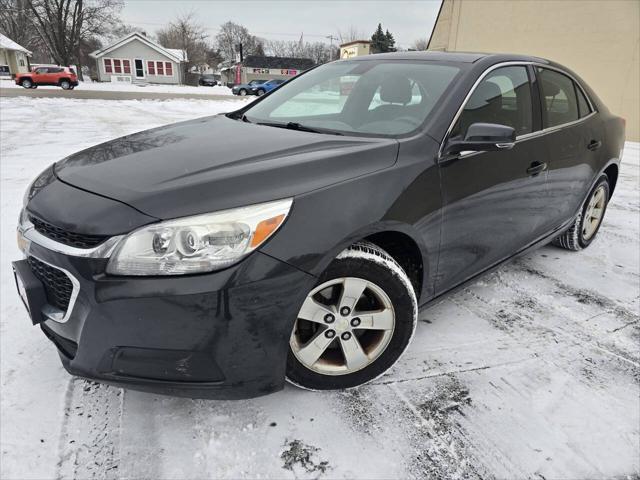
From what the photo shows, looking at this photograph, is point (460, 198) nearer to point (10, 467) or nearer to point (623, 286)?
point (623, 286)

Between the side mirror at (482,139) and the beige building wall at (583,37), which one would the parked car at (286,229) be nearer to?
the side mirror at (482,139)

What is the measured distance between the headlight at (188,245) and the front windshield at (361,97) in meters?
1.07

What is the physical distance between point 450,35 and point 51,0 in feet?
147

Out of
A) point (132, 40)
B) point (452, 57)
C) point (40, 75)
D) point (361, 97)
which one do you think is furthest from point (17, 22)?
point (452, 57)

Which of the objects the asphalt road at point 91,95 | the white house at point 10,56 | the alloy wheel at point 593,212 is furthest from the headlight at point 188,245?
the white house at point 10,56

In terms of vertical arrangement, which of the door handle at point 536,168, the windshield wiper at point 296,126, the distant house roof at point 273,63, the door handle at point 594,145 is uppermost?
the distant house roof at point 273,63

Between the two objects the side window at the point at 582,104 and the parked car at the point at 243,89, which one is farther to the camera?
the parked car at the point at 243,89

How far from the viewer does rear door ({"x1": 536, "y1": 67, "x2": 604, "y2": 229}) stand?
313 centimetres

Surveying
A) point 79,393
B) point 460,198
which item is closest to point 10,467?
point 79,393

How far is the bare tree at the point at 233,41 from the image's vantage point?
277 ft

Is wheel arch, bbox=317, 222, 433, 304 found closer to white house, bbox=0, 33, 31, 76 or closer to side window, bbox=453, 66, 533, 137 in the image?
side window, bbox=453, 66, 533, 137

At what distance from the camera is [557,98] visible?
130 inches

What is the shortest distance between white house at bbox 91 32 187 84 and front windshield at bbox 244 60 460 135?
51174mm

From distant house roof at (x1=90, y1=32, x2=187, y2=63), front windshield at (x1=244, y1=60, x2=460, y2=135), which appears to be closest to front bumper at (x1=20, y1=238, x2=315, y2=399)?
front windshield at (x1=244, y1=60, x2=460, y2=135)
